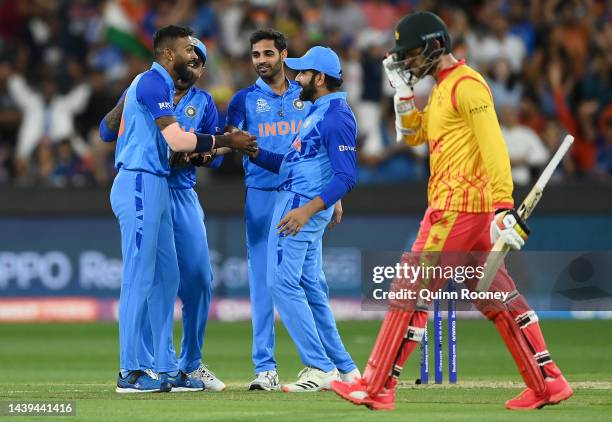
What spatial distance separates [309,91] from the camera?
909 centimetres

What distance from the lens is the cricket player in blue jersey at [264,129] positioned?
9523 millimetres

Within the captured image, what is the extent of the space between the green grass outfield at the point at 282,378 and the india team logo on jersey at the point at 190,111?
1974 mm

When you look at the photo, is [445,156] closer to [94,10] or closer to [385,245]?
[385,245]

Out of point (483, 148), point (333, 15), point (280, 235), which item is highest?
point (333, 15)

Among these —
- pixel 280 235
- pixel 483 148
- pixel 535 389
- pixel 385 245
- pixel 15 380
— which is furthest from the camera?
pixel 385 245

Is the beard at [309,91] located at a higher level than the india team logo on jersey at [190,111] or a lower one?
higher

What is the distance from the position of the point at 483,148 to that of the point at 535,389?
1520 millimetres

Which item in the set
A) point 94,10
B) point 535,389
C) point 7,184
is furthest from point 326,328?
point 94,10

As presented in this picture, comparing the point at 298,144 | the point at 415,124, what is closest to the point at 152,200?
the point at 298,144

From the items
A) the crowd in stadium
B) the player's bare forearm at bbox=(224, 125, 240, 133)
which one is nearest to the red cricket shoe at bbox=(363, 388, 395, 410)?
the player's bare forearm at bbox=(224, 125, 240, 133)

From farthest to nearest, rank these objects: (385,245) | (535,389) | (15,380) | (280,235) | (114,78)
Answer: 1. (114,78)
2. (385,245)
3. (15,380)
4. (280,235)
5. (535,389)

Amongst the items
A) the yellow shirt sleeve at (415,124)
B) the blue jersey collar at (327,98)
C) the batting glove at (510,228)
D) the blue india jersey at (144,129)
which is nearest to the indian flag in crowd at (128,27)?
the blue india jersey at (144,129)

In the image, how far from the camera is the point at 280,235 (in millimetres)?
8805

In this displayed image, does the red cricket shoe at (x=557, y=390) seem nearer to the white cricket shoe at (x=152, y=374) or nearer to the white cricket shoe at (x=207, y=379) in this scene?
the white cricket shoe at (x=207, y=379)
